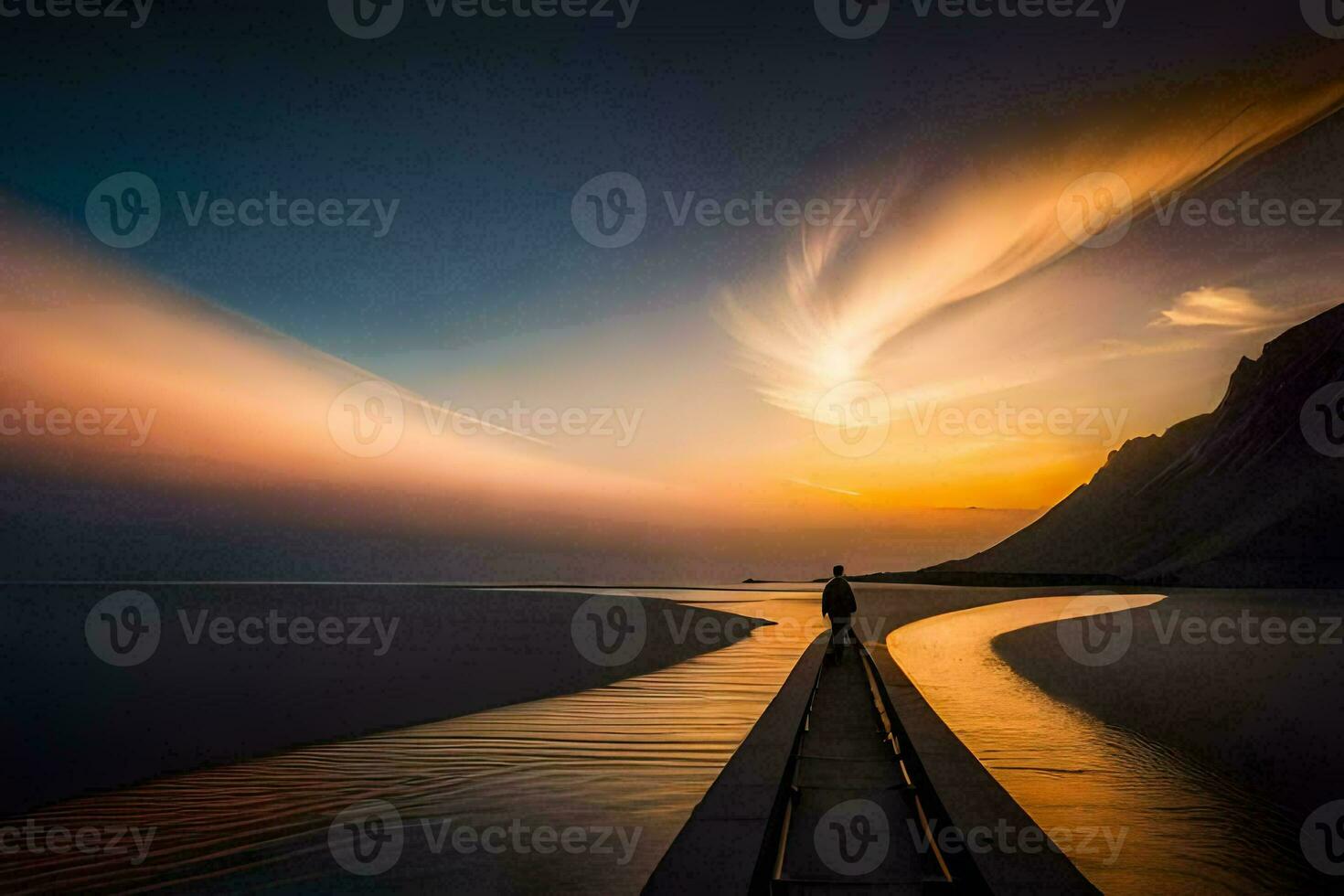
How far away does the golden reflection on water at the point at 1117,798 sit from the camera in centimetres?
672

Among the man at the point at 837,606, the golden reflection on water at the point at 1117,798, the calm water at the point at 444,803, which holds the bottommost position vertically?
the calm water at the point at 444,803

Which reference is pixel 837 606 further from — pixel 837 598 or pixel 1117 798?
pixel 1117 798

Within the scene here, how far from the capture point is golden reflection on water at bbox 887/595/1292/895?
6723mm

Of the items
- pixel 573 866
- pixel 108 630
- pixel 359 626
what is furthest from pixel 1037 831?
pixel 108 630

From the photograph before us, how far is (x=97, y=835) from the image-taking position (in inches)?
349

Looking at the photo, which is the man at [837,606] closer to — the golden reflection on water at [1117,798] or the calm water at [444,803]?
the golden reflection on water at [1117,798]

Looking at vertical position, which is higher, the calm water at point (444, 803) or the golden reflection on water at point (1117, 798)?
the golden reflection on water at point (1117, 798)

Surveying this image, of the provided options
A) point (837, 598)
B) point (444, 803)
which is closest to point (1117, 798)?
point (444, 803)

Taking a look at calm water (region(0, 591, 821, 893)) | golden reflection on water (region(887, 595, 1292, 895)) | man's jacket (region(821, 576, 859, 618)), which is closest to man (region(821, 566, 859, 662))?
man's jacket (region(821, 576, 859, 618))

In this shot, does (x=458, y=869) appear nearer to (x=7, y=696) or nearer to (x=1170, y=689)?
(x=1170, y=689)

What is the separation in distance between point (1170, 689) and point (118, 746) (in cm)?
2132

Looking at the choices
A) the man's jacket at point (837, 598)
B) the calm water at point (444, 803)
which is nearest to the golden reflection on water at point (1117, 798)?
the man's jacket at point (837, 598)

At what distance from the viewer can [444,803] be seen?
→ 9.14 metres

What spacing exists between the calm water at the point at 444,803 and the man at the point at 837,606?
4630 millimetres
